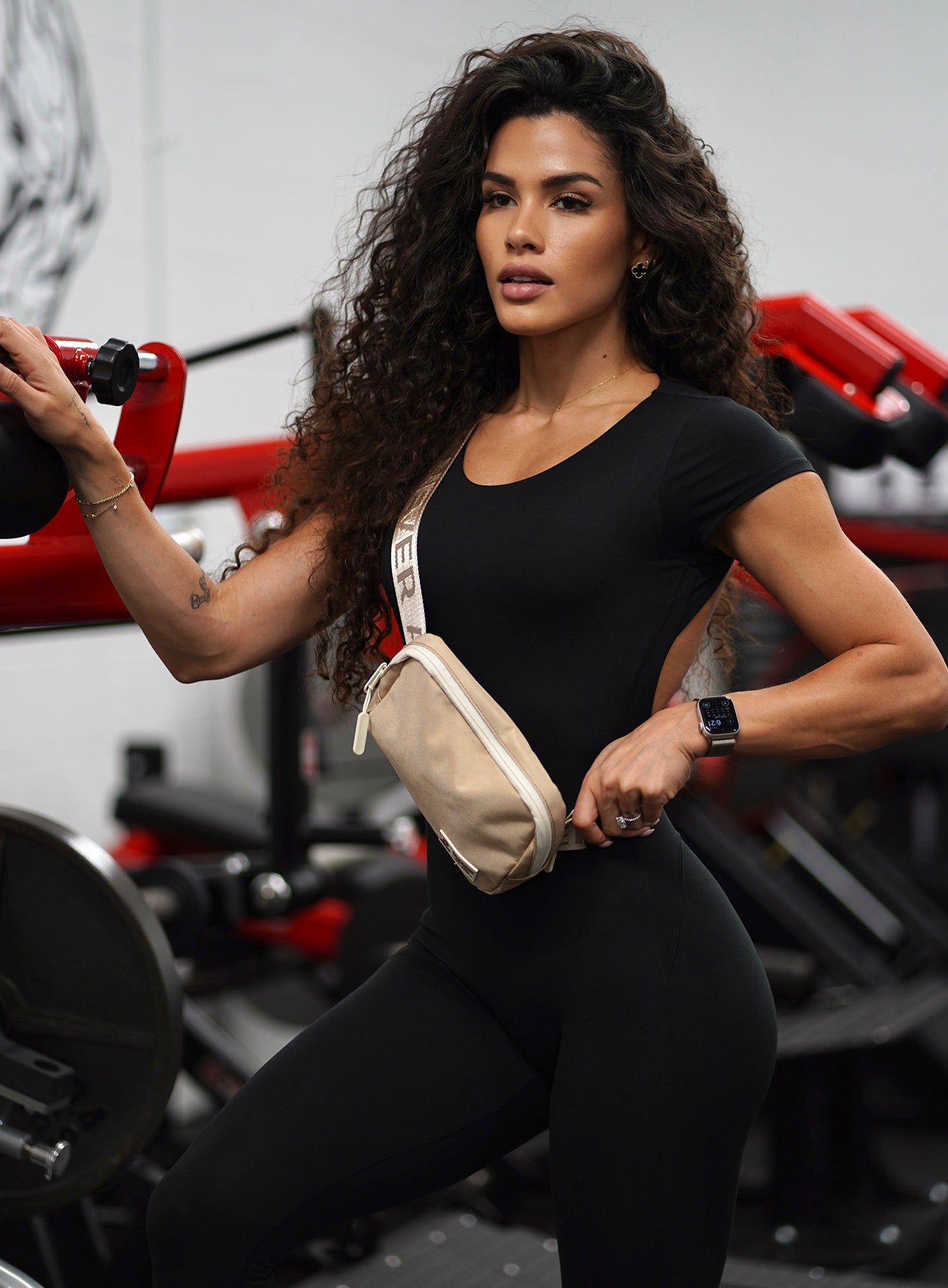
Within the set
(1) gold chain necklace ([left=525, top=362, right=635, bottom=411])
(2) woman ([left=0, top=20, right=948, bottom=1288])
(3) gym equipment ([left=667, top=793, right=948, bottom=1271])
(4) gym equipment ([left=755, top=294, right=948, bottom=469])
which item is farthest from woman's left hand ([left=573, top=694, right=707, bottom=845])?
(3) gym equipment ([left=667, top=793, right=948, bottom=1271])

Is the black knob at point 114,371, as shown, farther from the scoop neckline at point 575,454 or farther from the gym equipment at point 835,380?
the gym equipment at point 835,380

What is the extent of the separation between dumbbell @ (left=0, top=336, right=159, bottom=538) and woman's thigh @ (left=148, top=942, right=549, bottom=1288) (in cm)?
55

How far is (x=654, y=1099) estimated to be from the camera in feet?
3.73

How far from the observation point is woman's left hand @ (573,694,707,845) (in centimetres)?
112

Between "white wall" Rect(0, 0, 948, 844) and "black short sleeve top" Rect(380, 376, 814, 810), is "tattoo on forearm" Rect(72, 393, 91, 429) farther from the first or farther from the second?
"white wall" Rect(0, 0, 948, 844)

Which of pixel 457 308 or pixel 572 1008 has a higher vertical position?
pixel 457 308

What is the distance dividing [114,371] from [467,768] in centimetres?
49

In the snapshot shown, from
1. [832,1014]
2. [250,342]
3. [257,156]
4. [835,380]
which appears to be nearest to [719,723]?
[835,380]

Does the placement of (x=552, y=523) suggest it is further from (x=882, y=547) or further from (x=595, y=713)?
(x=882, y=547)

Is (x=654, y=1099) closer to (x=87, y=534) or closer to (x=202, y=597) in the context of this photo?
(x=202, y=597)

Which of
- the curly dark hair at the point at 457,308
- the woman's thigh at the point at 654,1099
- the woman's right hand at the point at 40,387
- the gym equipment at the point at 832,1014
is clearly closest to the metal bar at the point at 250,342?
the curly dark hair at the point at 457,308

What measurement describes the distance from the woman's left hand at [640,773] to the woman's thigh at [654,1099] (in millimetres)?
82

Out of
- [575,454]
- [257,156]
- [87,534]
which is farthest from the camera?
[257,156]

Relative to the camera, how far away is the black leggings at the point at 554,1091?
1145 mm
